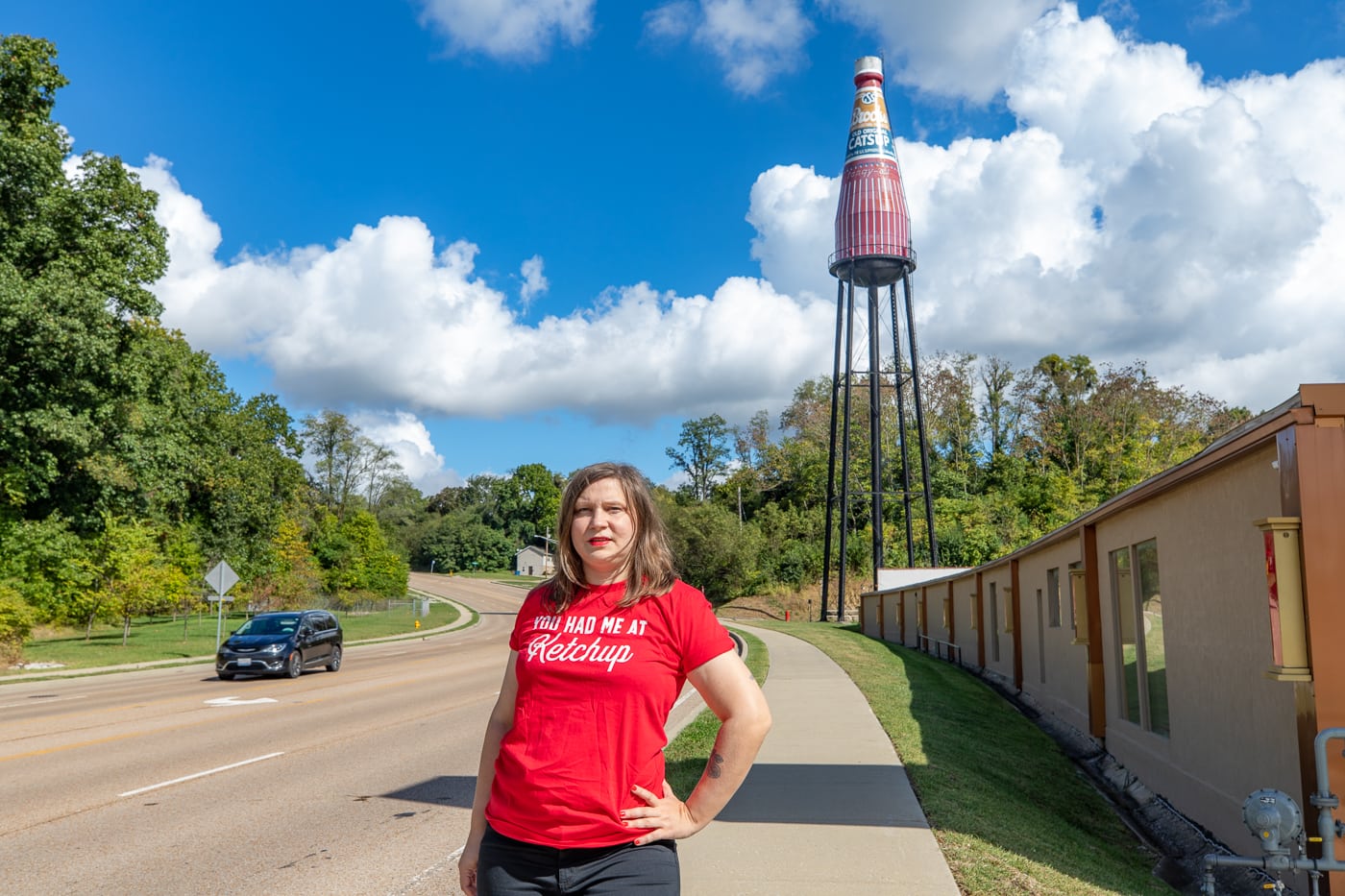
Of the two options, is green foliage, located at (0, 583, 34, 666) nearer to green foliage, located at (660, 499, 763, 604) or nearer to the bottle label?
the bottle label

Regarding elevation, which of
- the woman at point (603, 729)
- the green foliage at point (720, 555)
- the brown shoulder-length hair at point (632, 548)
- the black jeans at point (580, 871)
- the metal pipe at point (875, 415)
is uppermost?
the metal pipe at point (875, 415)

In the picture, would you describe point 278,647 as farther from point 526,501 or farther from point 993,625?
point 526,501

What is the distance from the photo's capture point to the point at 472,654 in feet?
94.0

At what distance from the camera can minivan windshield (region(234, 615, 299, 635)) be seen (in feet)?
69.2

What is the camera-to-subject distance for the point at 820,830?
261 inches

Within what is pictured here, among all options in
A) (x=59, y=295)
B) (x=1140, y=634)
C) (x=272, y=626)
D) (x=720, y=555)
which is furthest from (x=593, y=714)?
(x=720, y=555)

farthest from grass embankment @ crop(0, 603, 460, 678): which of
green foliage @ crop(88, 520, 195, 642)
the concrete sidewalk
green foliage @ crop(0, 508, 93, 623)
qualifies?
the concrete sidewalk

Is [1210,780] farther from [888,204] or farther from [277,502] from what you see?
[277,502]

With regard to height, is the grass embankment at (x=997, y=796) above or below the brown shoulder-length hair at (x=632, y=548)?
below

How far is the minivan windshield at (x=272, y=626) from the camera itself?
830 inches

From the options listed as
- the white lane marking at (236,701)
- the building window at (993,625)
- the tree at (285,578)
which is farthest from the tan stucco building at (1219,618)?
the tree at (285,578)

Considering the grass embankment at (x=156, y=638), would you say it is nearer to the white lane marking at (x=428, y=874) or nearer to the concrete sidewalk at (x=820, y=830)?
the white lane marking at (x=428, y=874)

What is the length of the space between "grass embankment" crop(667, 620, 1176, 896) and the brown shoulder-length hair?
3.68 m

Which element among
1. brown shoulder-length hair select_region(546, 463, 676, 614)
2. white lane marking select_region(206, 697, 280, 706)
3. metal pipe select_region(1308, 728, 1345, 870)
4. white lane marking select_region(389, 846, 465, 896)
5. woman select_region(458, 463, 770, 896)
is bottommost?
white lane marking select_region(206, 697, 280, 706)
